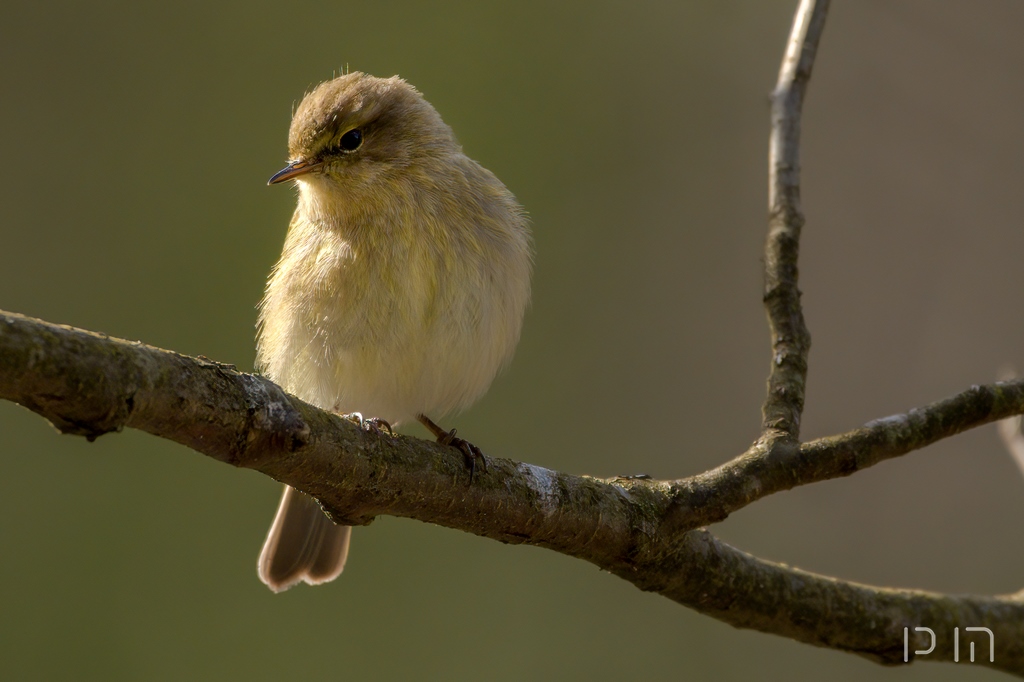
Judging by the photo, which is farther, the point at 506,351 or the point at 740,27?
the point at 740,27

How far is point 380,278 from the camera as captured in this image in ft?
8.29

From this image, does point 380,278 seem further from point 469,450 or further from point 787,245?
point 787,245

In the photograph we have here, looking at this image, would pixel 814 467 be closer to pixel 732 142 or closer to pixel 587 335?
pixel 587 335

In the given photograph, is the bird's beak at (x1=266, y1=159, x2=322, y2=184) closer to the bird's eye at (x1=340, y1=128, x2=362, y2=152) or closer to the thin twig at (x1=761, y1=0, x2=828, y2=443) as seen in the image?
the bird's eye at (x1=340, y1=128, x2=362, y2=152)

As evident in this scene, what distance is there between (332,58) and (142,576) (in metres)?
2.87

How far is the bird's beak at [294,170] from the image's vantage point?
282 centimetres

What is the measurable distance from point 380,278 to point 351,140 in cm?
65

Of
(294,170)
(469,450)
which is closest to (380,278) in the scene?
(294,170)

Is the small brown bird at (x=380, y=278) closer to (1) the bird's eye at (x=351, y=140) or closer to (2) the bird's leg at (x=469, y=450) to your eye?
(1) the bird's eye at (x=351, y=140)

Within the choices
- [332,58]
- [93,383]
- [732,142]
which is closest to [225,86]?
[332,58]

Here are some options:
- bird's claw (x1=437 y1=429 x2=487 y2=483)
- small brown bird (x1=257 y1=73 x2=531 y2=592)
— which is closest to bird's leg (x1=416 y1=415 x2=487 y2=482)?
bird's claw (x1=437 y1=429 x2=487 y2=483)

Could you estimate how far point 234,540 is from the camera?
4.80 metres

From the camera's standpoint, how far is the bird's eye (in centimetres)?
295

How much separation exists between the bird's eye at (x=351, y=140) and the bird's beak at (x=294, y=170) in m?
0.11
